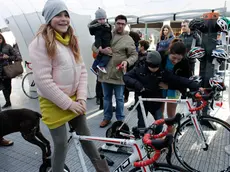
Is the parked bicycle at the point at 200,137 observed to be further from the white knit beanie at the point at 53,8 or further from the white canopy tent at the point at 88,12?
the white canopy tent at the point at 88,12

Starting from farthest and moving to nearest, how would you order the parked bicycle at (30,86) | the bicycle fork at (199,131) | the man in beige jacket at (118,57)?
the parked bicycle at (30,86), the man in beige jacket at (118,57), the bicycle fork at (199,131)

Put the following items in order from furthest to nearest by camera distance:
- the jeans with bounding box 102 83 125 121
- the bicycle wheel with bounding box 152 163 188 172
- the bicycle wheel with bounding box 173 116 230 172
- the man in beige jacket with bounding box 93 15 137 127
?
the jeans with bounding box 102 83 125 121
the man in beige jacket with bounding box 93 15 137 127
the bicycle wheel with bounding box 173 116 230 172
the bicycle wheel with bounding box 152 163 188 172

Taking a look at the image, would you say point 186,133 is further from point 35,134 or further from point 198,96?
point 35,134

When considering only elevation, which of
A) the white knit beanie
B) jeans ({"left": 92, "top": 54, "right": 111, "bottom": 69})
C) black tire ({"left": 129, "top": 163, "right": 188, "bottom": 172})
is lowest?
black tire ({"left": 129, "top": 163, "right": 188, "bottom": 172})

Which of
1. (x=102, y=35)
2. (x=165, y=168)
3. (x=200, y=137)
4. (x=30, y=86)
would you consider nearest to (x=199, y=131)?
(x=200, y=137)

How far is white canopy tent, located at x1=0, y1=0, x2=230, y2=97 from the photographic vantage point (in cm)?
437

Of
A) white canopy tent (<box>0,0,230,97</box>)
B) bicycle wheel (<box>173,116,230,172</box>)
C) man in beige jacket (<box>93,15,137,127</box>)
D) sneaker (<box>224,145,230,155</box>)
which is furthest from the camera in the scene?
white canopy tent (<box>0,0,230,97</box>)

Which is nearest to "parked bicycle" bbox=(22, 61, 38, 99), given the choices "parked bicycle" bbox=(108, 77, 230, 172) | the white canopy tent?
the white canopy tent

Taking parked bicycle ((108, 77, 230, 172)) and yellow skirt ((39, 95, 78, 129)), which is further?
parked bicycle ((108, 77, 230, 172))

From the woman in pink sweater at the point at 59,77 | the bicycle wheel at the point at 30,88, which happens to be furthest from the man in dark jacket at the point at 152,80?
the bicycle wheel at the point at 30,88

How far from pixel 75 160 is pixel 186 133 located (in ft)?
4.39

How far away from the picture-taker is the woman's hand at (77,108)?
1592mm

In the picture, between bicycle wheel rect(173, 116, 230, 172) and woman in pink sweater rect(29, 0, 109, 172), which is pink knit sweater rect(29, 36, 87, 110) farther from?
bicycle wheel rect(173, 116, 230, 172)

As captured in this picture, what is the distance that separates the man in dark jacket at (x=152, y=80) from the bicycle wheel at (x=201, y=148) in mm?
307
